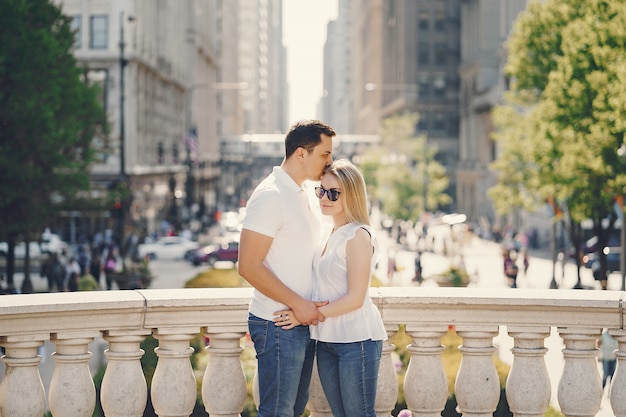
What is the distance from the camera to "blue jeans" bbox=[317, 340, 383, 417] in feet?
22.5

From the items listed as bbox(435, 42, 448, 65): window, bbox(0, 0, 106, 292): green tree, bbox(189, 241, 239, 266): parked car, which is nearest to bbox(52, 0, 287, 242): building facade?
bbox(189, 241, 239, 266): parked car

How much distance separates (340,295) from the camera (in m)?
6.93

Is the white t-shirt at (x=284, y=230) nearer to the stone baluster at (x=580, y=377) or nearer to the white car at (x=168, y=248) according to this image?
the stone baluster at (x=580, y=377)

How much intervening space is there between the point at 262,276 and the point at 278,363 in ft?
1.65

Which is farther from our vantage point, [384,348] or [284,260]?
[384,348]

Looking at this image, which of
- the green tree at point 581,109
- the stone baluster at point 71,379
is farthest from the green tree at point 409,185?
the stone baluster at point 71,379

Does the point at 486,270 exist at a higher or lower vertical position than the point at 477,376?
lower

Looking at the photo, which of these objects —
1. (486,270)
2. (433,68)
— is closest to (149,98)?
(486,270)

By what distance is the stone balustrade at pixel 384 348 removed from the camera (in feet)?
23.5

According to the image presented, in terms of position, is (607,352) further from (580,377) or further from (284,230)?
(284,230)

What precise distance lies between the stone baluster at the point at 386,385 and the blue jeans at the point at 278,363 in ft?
2.10

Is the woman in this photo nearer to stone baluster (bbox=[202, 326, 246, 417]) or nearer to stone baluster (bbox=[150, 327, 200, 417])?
stone baluster (bbox=[202, 326, 246, 417])

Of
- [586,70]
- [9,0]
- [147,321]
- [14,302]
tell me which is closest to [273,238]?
[147,321]

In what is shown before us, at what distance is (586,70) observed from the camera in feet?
103
